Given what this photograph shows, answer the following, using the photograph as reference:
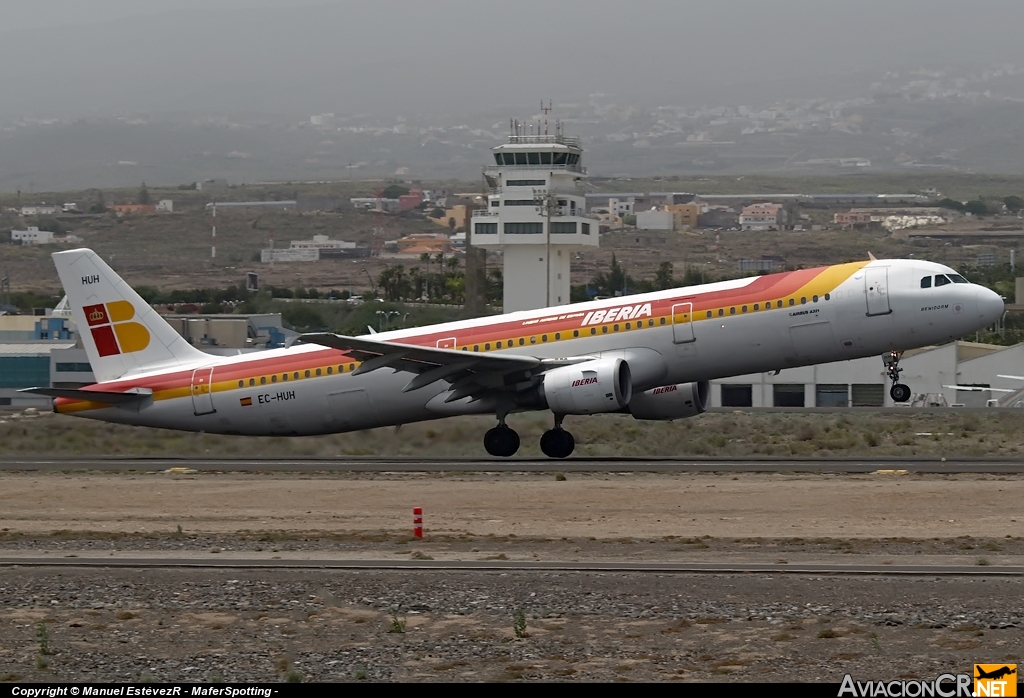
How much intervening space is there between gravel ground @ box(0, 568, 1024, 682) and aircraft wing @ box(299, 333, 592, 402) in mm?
13663

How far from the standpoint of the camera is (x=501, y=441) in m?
34.8

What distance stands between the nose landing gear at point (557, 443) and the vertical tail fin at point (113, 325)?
30.3 feet

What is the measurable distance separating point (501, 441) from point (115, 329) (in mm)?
10413

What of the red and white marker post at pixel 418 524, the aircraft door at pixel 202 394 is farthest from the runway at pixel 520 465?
the red and white marker post at pixel 418 524

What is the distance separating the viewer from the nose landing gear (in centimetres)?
3497

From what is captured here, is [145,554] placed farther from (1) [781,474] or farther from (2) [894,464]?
(2) [894,464]

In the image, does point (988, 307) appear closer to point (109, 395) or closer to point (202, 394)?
point (202, 394)

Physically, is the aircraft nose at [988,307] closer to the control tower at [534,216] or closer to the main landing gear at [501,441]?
the main landing gear at [501,441]

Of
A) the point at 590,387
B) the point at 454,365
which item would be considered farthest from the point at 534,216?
the point at 590,387

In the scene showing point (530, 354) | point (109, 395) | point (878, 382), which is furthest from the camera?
point (878, 382)

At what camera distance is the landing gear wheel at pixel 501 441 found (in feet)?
114

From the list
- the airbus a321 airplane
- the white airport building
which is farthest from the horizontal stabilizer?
the white airport building

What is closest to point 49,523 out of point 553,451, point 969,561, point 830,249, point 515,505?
point 515,505

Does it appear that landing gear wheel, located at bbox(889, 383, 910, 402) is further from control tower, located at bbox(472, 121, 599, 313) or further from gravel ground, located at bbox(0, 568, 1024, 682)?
control tower, located at bbox(472, 121, 599, 313)
